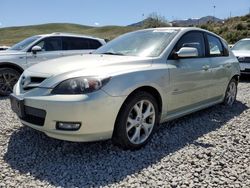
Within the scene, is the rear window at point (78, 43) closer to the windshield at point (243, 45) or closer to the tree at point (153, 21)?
the windshield at point (243, 45)

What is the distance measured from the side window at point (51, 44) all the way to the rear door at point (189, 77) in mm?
4650

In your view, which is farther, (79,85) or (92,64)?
(92,64)

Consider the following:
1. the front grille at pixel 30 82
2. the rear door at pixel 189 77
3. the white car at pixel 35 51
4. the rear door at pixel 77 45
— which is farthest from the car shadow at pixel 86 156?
the rear door at pixel 77 45

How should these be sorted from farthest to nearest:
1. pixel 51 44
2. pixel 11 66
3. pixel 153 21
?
1. pixel 153 21
2. pixel 51 44
3. pixel 11 66

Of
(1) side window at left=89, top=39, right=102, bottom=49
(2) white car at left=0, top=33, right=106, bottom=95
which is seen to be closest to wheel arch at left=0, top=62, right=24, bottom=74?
(2) white car at left=0, top=33, right=106, bottom=95

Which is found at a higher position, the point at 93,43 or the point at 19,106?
the point at 93,43

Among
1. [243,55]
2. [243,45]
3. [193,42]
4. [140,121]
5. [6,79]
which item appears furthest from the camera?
[243,45]

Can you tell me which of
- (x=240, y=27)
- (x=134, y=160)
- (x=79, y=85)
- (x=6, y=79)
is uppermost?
(x=240, y=27)

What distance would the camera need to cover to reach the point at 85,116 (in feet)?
11.3

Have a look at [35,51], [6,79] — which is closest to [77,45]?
[35,51]

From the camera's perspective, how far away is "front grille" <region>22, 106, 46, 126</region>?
140 inches

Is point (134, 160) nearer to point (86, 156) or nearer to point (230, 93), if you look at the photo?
point (86, 156)

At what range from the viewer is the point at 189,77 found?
469cm

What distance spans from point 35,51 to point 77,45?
57.0 inches
